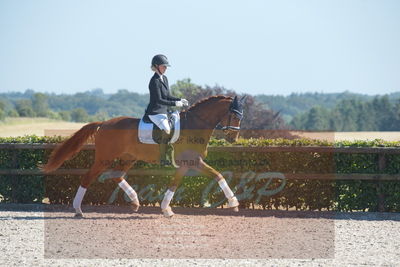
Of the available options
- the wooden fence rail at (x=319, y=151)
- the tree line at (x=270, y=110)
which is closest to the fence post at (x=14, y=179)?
the wooden fence rail at (x=319, y=151)

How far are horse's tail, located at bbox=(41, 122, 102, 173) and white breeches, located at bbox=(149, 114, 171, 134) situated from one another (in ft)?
4.91

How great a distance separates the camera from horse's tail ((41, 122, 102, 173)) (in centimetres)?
1243

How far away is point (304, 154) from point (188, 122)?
2.84 metres

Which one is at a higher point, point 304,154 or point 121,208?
point 304,154

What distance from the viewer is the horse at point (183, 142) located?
1170 centimetres

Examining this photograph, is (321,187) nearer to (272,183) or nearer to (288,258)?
(272,183)

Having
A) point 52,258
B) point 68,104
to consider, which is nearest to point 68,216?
point 52,258

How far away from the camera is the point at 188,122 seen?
1198cm

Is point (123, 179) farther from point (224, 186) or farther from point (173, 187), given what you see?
point (224, 186)

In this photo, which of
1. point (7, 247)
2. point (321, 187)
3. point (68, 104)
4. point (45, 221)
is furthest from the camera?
point (68, 104)

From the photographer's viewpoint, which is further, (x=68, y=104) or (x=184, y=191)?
(x=68, y=104)

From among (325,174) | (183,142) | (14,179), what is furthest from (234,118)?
(14,179)

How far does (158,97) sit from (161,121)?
1.57ft

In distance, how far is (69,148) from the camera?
41.0 ft
